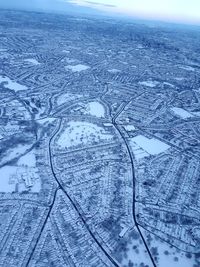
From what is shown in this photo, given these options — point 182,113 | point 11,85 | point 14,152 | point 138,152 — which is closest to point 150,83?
point 182,113

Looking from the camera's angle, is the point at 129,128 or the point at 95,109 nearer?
the point at 129,128

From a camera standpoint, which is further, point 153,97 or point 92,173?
point 153,97

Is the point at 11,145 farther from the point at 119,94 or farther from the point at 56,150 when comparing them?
the point at 119,94

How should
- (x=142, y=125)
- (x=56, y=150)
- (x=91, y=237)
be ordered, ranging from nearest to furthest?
(x=91, y=237), (x=56, y=150), (x=142, y=125)

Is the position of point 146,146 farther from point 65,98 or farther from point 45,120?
point 65,98

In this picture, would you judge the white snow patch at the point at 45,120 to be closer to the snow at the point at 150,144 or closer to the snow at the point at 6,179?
the snow at the point at 6,179

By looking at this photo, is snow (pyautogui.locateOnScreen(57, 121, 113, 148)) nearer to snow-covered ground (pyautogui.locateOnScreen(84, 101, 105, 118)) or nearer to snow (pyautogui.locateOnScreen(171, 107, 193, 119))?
snow-covered ground (pyautogui.locateOnScreen(84, 101, 105, 118))

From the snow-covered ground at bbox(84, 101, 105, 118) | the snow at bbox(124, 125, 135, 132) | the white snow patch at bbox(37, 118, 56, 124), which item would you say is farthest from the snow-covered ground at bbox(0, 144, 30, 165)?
the snow at bbox(124, 125, 135, 132)

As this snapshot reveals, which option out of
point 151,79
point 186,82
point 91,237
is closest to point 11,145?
point 91,237
